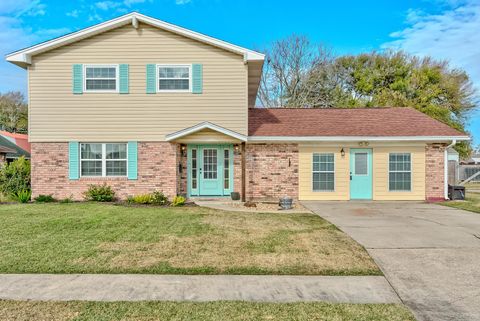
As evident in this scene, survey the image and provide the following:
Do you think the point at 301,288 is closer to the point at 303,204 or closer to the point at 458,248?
the point at 458,248

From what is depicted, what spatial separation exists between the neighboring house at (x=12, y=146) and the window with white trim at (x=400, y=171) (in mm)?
22059

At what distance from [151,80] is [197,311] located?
10959 mm

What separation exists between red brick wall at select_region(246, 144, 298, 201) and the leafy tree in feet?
128

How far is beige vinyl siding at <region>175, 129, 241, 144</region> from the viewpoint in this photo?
512 inches

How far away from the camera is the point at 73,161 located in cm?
1317

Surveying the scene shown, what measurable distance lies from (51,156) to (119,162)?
8.66 ft

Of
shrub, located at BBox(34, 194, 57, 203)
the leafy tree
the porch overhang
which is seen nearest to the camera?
the porch overhang

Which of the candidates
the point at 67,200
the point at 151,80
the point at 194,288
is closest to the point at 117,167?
the point at 67,200

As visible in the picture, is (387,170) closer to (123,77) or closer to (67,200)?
(123,77)

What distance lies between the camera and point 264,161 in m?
→ 13.7

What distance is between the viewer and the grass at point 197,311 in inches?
148

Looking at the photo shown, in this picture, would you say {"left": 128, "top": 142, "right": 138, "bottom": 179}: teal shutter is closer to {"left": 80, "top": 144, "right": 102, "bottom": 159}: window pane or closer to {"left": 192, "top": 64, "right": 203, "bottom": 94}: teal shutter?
{"left": 80, "top": 144, "right": 102, "bottom": 159}: window pane

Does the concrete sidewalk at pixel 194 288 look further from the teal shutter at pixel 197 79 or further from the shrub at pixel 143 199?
the teal shutter at pixel 197 79

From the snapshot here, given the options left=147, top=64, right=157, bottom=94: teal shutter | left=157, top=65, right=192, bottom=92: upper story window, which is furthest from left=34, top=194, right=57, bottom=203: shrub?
left=157, top=65, right=192, bottom=92: upper story window
